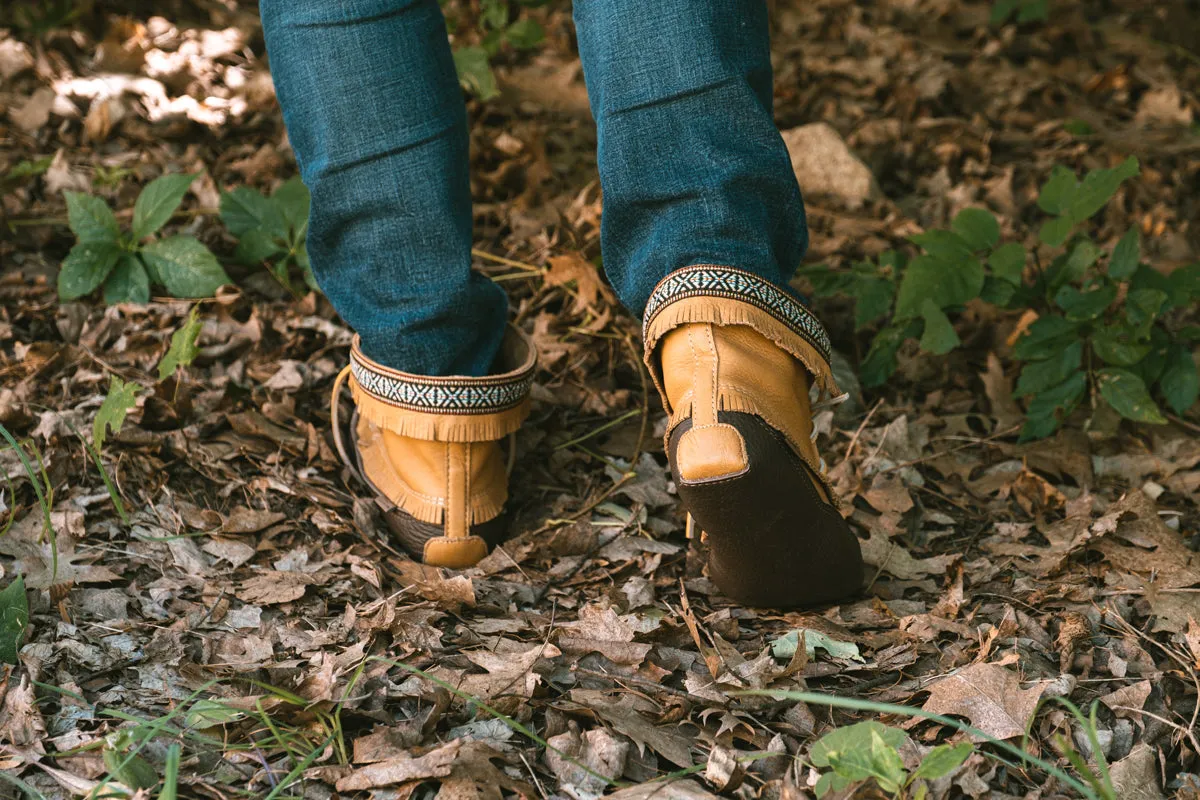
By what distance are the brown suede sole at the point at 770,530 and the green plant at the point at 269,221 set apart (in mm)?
1295

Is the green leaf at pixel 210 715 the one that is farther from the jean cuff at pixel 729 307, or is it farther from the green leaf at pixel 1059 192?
the green leaf at pixel 1059 192

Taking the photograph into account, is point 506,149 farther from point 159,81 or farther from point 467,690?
point 467,690

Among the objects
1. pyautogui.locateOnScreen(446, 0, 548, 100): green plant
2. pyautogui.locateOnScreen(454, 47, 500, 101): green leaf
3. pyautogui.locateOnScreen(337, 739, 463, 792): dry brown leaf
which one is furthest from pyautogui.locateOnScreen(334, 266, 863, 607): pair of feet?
pyautogui.locateOnScreen(454, 47, 500, 101): green leaf

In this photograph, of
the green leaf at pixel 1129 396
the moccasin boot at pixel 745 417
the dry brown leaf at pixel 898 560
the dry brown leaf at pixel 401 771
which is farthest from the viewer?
the green leaf at pixel 1129 396

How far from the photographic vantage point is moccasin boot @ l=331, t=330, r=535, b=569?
5.32 feet

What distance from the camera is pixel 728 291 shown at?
1.31 m

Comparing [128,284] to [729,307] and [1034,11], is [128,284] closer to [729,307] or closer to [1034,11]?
[729,307]

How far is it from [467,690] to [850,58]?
288 centimetres

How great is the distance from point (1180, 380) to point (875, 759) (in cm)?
130

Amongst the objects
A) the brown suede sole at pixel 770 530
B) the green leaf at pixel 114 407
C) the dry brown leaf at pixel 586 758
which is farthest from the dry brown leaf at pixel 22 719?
the brown suede sole at pixel 770 530

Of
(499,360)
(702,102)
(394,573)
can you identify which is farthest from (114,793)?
(702,102)

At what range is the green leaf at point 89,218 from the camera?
2.19m

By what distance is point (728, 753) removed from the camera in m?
1.21

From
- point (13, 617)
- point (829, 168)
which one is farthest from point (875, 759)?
point (829, 168)
